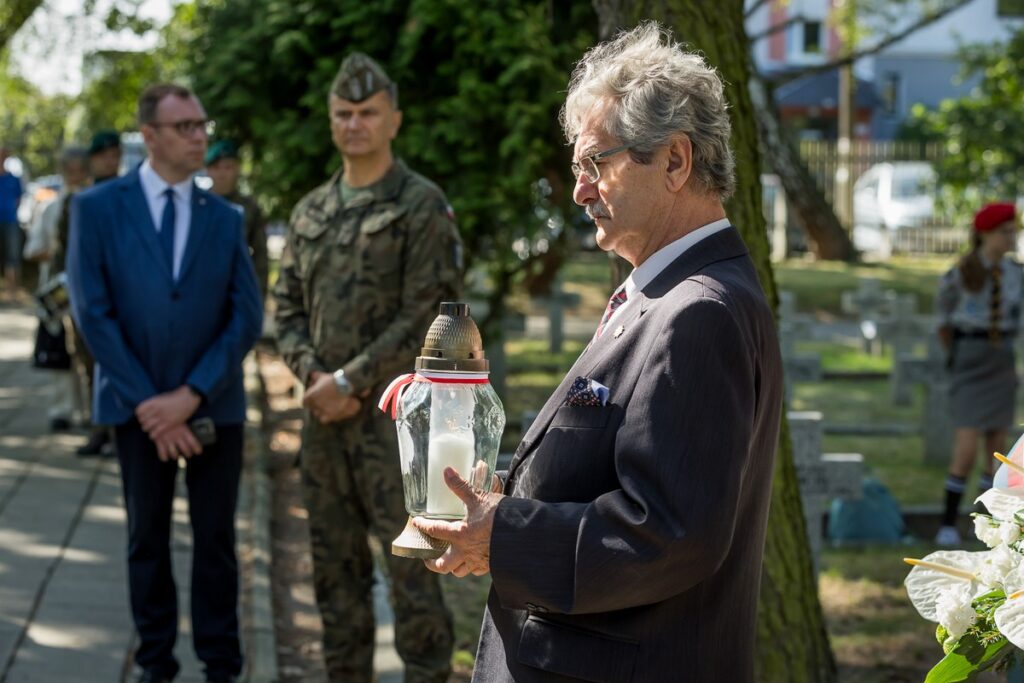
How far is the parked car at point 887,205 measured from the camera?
31.1 meters

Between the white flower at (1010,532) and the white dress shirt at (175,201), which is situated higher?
the white dress shirt at (175,201)

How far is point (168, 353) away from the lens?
18.0ft

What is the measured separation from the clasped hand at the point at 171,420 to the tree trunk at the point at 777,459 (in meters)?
2.07

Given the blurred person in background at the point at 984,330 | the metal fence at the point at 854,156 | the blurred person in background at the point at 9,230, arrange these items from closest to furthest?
the blurred person in background at the point at 984,330 → the blurred person in background at the point at 9,230 → the metal fence at the point at 854,156

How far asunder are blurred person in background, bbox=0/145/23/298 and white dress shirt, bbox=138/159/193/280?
15.2 metres

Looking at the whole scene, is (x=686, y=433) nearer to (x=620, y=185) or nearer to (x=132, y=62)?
(x=620, y=185)

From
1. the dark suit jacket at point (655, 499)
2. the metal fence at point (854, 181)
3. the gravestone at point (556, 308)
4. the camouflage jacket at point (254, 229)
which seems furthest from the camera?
the metal fence at point (854, 181)

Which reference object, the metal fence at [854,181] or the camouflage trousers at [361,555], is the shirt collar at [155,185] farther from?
the metal fence at [854,181]

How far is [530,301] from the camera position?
18.5 m

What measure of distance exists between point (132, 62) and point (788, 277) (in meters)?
11.2

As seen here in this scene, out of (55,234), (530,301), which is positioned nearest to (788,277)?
(530,301)

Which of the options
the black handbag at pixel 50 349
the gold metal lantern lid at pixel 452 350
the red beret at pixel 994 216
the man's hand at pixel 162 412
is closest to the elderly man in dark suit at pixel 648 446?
the gold metal lantern lid at pixel 452 350

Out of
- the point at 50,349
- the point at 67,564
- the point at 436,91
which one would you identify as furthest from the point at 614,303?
the point at 50,349

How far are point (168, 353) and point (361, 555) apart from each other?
3.44 feet
